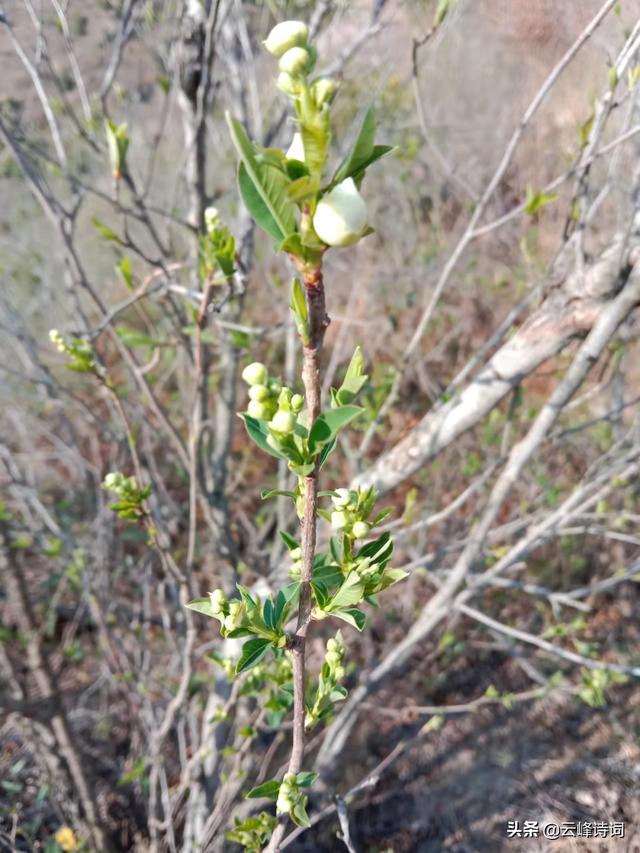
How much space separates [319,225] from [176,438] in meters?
1.10

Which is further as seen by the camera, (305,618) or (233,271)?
(233,271)

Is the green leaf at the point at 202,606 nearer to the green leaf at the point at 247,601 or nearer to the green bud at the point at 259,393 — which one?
the green leaf at the point at 247,601

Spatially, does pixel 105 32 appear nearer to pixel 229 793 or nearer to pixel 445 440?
pixel 445 440

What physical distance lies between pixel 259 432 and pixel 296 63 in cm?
35

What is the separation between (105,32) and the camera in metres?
2.25

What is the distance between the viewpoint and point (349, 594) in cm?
64

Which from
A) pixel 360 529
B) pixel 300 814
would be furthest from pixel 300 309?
pixel 300 814

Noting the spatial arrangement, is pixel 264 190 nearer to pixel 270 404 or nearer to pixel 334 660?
pixel 270 404

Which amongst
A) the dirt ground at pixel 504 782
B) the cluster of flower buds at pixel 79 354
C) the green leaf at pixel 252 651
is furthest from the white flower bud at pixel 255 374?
the dirt ground at pixel 504 782

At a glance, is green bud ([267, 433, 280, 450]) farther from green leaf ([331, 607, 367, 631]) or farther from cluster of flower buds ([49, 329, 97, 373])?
cluster of flower buds ([49, 329, 97, 373])

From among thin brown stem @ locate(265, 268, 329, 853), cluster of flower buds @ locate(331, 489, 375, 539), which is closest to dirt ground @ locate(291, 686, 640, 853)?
thin brown stem @ locate(265, 268, 329, 853)

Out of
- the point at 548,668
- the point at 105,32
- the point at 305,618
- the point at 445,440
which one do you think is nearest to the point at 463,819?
the point at 548,668

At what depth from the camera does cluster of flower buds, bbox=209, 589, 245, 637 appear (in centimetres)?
65

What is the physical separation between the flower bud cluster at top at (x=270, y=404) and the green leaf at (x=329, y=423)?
3 cm
